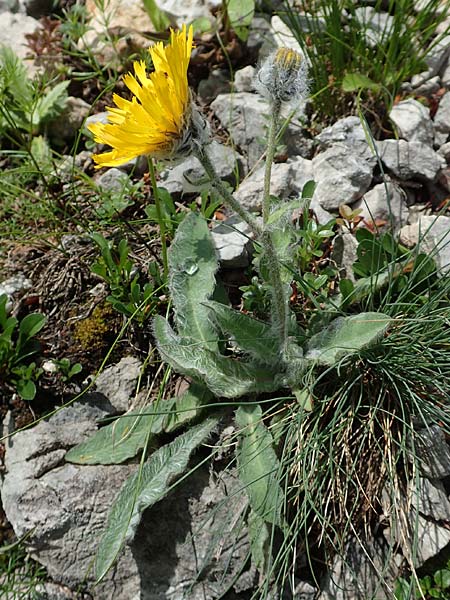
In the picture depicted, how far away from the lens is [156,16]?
3.52m

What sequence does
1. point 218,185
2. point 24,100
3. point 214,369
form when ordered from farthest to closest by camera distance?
point 24,100 < point 214,369 < point 218,185

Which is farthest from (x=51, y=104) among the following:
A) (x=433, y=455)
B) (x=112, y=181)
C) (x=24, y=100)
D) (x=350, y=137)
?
(x=433, y=455)

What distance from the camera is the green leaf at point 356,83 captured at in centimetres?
311

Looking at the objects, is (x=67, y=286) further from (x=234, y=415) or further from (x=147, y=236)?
(x=234, y=415)

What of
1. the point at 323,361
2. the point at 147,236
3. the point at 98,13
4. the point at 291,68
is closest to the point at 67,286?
the point at 147,236

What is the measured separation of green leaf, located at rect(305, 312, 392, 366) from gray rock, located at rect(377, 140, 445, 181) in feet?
3.40

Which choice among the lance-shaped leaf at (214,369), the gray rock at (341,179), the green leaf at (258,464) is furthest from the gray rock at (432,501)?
the gray rock at (341,179)

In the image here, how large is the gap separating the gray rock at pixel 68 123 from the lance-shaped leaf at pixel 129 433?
179 cm

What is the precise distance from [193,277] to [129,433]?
0.72 m

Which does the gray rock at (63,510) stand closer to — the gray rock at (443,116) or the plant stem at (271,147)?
the plant stem at (271,147)

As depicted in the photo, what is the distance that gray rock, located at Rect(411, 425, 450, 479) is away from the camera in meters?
2.37

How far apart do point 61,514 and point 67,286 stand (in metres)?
1.07

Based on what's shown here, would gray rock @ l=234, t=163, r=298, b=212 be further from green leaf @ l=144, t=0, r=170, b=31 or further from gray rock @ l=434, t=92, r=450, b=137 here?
green leaf @ l=144, t=0, r=170, b=31

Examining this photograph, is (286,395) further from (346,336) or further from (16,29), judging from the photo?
(16,29)
